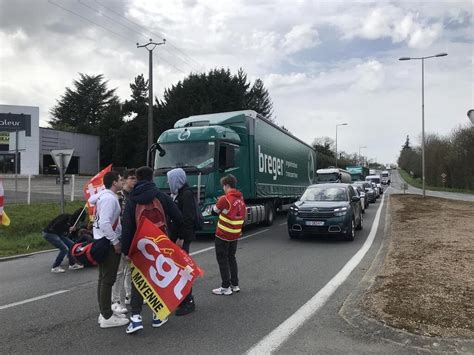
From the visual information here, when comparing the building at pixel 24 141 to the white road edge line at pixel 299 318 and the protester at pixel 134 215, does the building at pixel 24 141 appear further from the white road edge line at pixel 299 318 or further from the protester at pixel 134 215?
the protester at pixel 134 215

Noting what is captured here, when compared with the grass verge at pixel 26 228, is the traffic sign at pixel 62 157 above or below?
above

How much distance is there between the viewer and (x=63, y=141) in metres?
55.3

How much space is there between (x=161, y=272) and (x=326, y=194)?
924cm

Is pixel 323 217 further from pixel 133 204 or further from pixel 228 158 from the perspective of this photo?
pixel 133 204

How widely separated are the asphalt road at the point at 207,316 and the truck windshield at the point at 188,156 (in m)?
3.75

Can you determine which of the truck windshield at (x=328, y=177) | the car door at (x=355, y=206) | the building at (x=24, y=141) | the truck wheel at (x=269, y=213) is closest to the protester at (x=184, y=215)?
the car door at (x=355, y=206)

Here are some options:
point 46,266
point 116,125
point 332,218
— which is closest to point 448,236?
point 332,218

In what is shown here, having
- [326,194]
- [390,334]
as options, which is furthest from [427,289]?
[326,194]

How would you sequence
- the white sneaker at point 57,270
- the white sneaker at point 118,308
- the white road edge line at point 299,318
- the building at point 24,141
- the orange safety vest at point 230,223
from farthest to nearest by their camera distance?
1. the building at point 24,141
2. the white sneaker at point 57,270
3. the orange safety vest at point 230,223
4. the white sneaker at point 118,308
5. the white road edge line at point 299,318

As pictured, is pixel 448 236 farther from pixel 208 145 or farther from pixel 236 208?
pixel 236 208

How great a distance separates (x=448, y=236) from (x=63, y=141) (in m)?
51.3

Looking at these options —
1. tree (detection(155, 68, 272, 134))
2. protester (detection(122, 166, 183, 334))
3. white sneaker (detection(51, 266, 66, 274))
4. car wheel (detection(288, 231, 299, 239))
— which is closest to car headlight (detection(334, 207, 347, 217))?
car wheel (detection(288, 231, 299, 239))

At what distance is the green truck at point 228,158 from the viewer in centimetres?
1250

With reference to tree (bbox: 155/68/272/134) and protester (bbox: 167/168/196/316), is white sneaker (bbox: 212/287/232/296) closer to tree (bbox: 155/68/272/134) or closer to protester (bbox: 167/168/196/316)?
protester (bbox: 167/168/196/316)
